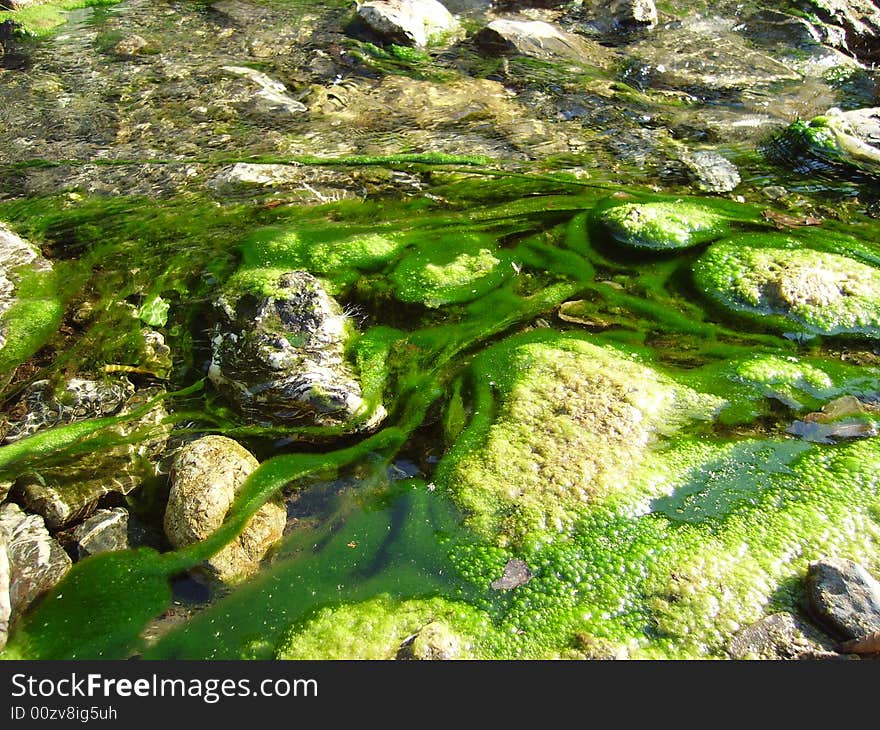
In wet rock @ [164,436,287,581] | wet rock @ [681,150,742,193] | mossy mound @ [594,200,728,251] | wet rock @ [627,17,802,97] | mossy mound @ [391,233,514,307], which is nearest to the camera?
wet rock @ [164,436,287,581]

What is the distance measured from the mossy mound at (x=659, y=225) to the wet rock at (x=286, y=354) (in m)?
1.96

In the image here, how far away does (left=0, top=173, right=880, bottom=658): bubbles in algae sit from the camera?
238 cm

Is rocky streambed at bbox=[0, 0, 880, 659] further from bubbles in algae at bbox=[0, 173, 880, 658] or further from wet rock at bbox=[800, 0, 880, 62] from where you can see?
wet rock at bbox=[800, 0, 880, 62]

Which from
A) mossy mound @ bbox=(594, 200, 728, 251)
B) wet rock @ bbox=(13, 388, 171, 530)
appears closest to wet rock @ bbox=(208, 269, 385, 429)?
wet rock @ bbox=(13, 388, 171, 530)

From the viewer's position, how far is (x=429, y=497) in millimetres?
2826

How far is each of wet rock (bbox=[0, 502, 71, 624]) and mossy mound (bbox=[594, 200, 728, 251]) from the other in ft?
11.8

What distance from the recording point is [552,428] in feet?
9.87

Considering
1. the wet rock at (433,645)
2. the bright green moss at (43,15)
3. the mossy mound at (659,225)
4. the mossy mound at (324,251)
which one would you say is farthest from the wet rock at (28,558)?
the bright green moss at (43,15)

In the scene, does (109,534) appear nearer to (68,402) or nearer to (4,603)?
(4,603)

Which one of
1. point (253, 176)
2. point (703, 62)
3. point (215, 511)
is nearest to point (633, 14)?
point (703, 62)

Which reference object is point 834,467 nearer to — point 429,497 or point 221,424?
point 429,497

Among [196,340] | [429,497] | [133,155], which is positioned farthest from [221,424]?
[133,155]

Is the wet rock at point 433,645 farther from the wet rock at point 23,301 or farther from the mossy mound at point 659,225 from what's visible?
the mossy mound at point 659,225

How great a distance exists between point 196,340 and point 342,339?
87 cm
